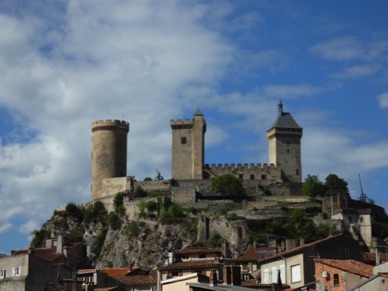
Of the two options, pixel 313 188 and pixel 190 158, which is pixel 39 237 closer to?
pixel 190 158

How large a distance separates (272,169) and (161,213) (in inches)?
767

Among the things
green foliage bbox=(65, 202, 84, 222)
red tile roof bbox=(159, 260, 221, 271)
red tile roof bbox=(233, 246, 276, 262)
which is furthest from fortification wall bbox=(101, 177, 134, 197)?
red tile roof bbox=(159, 260, 221, 271)

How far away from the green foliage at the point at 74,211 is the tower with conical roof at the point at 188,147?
42.2 feet

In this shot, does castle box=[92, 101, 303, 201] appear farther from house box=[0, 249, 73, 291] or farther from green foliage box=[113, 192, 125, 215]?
house box=[0, 249, 73, 291]

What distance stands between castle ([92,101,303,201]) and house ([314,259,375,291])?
77.1 m

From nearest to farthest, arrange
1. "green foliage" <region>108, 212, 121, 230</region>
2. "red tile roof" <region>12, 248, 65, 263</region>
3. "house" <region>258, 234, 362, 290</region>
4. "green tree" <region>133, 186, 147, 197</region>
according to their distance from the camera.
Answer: "house" <region>258, 234, 362, 290</region>
"red tile roof" <region>12, 248, 65, 263</region>
"green foliage" <region>108, 212, 121, 230</region>
"green tree" <region>133, 186, 147, 197</region>

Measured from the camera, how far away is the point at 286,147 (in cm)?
12775

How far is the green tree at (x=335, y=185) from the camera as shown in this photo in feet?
390

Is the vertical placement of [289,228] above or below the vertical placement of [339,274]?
above

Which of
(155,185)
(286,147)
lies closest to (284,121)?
(286,147)

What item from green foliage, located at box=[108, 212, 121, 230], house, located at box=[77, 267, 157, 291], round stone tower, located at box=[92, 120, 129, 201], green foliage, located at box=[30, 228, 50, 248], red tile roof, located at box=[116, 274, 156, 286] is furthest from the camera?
round stone tower, located at box=[92, 120, 129, 201]

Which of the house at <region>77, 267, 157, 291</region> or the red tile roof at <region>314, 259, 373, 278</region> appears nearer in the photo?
the red tile roof at <region>314, 259, 373, 278</region>

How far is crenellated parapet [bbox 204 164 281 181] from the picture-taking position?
407 feet

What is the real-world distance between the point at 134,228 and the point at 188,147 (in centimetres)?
1782
